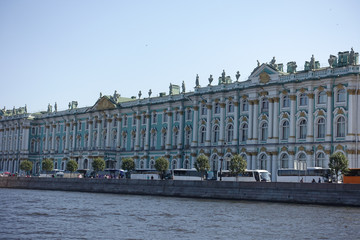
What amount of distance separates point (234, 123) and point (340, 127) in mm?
12953

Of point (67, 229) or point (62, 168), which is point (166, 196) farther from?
point (62, 168)

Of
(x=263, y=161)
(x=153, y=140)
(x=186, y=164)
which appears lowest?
(x=186, y=164)

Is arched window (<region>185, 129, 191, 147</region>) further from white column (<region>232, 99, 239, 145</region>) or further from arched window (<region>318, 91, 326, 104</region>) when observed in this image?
arched window (<region>318, 91, 326, 104</region>)

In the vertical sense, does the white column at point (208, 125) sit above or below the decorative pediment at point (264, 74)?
below

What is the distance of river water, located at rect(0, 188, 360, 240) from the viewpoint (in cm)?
2697

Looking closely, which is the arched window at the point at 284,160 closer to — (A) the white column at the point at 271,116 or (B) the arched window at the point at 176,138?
(A) the white column at the point at 271,116

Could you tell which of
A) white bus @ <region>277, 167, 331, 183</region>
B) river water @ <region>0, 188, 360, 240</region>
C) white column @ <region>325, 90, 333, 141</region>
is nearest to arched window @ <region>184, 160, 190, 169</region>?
white bus @ <region>277, 167, 331, 183</region>

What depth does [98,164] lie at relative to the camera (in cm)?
7444

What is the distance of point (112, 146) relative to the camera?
267 ft

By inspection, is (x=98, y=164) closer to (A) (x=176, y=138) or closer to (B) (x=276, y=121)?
(A) (x=176, y=138)

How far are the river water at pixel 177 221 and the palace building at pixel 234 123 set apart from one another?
14334 millimetres

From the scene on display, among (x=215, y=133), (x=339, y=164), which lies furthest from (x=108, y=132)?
(x=339, y=164)

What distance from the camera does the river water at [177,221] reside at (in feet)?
88.5

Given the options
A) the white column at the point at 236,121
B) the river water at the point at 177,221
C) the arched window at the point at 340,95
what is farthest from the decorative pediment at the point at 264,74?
the river water at the point at 177,221
